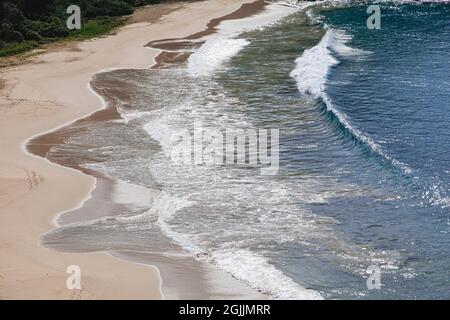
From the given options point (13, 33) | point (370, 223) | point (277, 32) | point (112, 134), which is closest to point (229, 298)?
point (370, 223)

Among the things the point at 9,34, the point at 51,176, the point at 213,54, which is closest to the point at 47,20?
the point at 9,34

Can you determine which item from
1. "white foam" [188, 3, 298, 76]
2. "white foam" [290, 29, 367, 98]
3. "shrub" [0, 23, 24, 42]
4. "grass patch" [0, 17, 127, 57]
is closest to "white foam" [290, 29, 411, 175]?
"white foam" [290, 29, 367, 98]

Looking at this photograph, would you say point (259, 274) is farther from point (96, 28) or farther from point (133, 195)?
point (96, 28)

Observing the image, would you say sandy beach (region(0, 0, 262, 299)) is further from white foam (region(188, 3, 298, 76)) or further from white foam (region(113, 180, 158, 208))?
white foam (region(188, 3, 298, 76))

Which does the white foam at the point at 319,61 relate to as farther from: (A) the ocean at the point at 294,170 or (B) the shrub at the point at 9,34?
(B) the shrub at the point at 9,34

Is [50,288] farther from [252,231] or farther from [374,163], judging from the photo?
[374,163]
